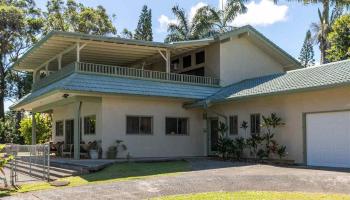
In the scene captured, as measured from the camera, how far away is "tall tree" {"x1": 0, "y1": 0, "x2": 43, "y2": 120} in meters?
42.7

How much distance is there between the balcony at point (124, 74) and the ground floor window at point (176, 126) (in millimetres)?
2007

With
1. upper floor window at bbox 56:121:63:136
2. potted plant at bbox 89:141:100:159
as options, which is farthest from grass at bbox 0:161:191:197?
upper floor window at bbox 56:121:63:136

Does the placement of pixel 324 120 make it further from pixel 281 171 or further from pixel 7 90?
pixel 7 90

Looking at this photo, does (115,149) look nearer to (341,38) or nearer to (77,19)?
(341,38)

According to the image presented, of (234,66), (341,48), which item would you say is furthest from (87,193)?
(341,48)

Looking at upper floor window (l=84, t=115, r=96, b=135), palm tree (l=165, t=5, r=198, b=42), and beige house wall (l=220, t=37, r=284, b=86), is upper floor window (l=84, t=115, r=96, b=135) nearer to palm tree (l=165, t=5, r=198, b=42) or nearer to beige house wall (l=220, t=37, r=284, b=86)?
beige house wall (l=220, t=37, r=284, b=86)

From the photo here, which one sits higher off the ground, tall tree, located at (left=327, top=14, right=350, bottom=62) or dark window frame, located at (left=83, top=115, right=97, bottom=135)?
tall tree, located at (left=327, top=14, right=350, bottom=62)

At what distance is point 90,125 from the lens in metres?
22.4

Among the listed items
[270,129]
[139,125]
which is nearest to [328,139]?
[270,129]

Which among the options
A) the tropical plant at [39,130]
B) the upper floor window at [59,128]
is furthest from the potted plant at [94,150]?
the tropical plant at [39,130]

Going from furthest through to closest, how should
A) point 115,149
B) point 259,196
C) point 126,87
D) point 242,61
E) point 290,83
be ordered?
point 242,61 < point 126,87 < point 115,149 < point 290,83 < point 259,196

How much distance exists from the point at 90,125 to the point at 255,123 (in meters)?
8.14

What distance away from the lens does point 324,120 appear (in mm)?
17328

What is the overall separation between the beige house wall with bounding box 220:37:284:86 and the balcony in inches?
39.1
